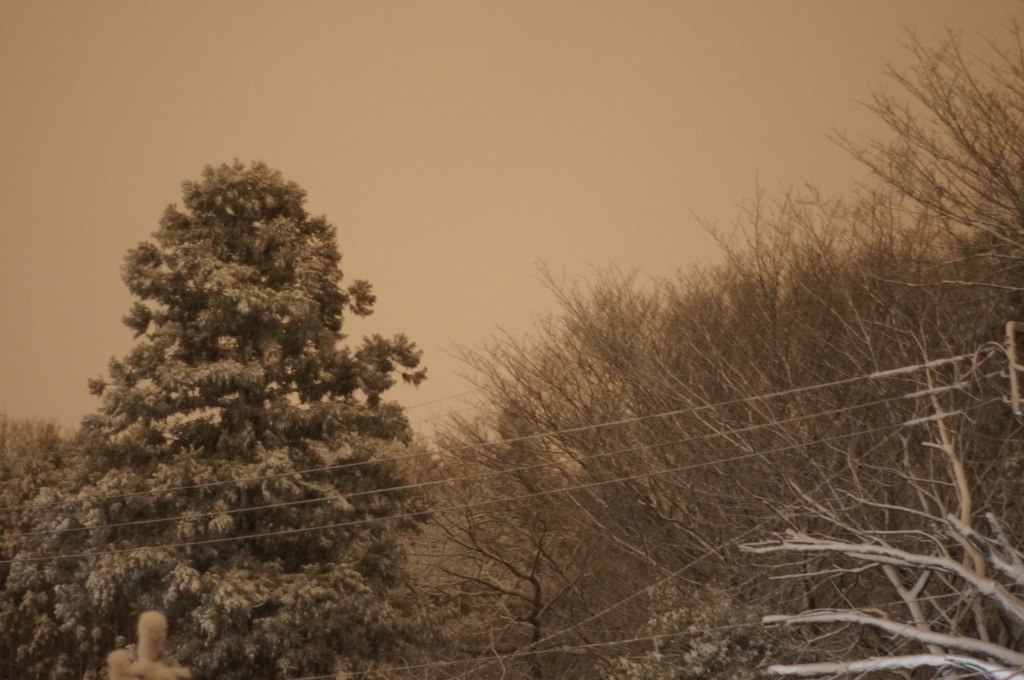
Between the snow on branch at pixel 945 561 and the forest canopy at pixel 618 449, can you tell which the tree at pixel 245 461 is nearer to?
the forest canopy at pixel 618 449

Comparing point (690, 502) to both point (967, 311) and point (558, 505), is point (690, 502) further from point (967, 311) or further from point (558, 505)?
point (967, 311)

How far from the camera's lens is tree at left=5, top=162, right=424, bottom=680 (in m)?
12.5

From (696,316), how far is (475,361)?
4.61m

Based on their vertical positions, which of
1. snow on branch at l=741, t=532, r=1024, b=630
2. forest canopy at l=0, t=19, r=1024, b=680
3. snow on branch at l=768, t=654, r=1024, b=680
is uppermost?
forest canopy at l=0, t=19, r=1024, b=680

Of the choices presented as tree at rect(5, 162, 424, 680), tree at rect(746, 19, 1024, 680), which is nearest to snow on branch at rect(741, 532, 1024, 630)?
tree at rect(746, 19, 1024, 680)

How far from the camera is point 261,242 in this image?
13.7 meters

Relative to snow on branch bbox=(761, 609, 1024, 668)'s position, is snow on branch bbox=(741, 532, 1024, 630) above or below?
above

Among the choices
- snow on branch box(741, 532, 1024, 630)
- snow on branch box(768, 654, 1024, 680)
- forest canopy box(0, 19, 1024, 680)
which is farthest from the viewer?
forest canopy box(0, 19, 1024, 680)

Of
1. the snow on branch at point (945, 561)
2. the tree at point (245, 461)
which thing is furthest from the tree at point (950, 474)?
the tree at point (245, 461)

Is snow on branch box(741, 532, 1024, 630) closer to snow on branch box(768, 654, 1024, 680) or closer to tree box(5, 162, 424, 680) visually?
snow on branch box(768, 654, 1024, 680)

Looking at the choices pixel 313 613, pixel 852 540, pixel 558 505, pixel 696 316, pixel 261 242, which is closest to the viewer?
pixel 852 540

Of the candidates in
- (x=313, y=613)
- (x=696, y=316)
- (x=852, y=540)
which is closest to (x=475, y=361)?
(x=696, y=316)

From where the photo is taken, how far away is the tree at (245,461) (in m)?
12.5

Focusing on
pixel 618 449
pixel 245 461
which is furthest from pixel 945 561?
pixel 245 461
